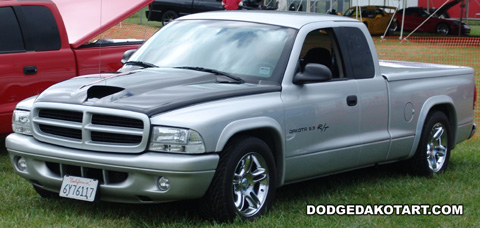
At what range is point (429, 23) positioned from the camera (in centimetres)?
3469

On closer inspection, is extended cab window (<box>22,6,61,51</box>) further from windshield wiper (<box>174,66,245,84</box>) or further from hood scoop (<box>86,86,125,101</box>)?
hood scoop (<box>86,86,125,101</box>)

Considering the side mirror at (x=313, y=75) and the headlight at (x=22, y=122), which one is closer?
the headlight at (x=22, y=122)

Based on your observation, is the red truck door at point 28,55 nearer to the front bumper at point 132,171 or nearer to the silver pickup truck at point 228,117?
the silver pickup truck at point 228,117

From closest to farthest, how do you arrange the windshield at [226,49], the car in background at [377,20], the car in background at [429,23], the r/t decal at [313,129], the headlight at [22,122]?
the headlight at [22,122], the r/t decal at [313,129], the windshield at [226,49], the car in background at [377,20], the car in background at [429,23]

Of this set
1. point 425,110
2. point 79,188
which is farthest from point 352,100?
point 79,188

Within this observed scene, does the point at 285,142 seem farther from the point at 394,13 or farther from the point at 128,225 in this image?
the point at 394,13

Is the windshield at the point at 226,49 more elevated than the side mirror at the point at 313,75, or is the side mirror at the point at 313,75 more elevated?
the windshield at the point at 226,49

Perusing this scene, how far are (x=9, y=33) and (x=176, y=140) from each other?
3.73 meters

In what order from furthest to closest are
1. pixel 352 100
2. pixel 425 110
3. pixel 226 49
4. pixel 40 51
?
pixel 40 51 → pixel 425 110 → pixel 352 100 → pixel 226 49

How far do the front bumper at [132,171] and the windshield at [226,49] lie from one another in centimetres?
117

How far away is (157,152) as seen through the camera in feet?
16.5

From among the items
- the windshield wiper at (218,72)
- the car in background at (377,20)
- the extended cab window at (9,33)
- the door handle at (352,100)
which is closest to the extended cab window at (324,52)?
the door handle at (352,100)

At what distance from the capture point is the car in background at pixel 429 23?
111 feet

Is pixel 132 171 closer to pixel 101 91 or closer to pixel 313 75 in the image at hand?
pixel 101 91
